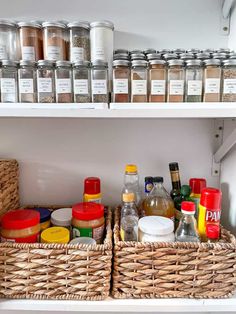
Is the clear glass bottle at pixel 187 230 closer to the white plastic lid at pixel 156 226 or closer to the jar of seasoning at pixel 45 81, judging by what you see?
the white plastic lid at pixel 156 226

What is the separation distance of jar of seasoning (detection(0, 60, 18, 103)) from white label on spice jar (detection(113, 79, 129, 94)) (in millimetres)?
226

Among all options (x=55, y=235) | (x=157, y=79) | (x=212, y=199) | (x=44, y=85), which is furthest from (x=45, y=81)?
(x=212, y=199)

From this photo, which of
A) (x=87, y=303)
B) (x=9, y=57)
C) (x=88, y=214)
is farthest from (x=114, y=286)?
(x=9, y=57)

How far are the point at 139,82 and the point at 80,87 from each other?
0.43 feet

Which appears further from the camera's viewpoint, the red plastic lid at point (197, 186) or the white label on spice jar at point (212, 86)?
the red plastic lid at point (197, 186)

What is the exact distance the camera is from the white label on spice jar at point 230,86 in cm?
56

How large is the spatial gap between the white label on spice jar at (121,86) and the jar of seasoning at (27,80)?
184mm

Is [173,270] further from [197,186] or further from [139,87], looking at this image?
[139,87]

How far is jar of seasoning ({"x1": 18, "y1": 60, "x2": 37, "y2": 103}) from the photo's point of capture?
0.57m

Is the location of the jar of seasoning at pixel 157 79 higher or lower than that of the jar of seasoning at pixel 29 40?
lower

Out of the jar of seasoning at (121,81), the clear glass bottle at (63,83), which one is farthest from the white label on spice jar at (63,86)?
the jar of seasoning at (121,81)

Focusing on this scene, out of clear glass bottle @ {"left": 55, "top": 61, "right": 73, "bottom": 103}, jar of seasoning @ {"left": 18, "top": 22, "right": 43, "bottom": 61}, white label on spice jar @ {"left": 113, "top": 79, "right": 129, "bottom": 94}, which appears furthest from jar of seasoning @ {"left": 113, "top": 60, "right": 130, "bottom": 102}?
jar of seasoning @ {"left": 18, "top": 22, "right": 43, "bottom": 61}

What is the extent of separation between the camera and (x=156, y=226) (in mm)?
565

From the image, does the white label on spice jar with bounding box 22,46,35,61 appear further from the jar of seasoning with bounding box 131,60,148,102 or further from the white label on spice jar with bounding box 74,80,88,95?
the jar of seasoning with bounding box 131,60,148,102
